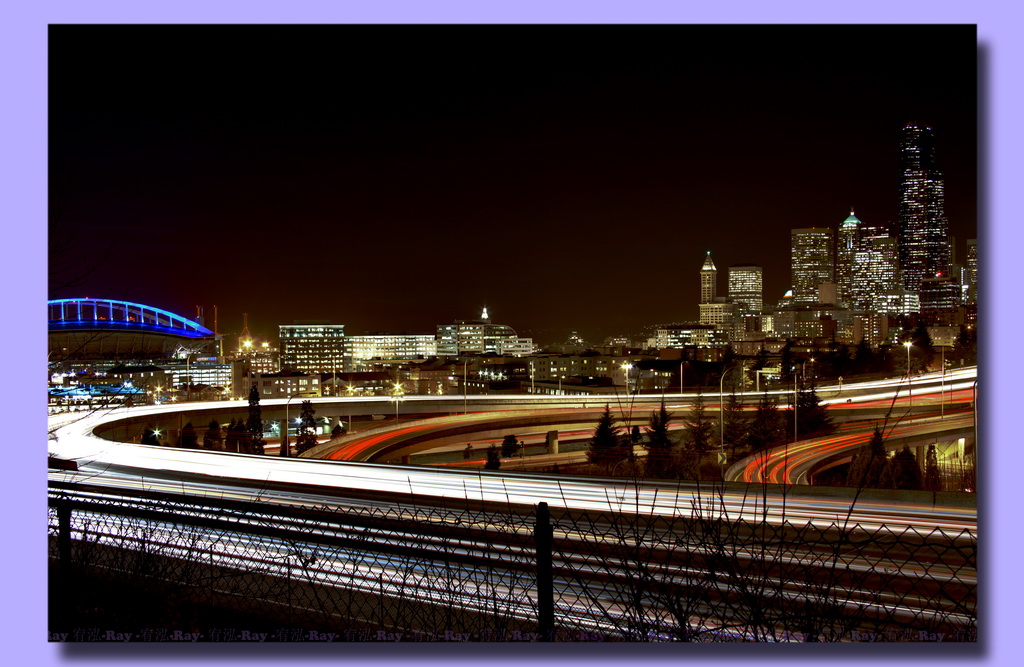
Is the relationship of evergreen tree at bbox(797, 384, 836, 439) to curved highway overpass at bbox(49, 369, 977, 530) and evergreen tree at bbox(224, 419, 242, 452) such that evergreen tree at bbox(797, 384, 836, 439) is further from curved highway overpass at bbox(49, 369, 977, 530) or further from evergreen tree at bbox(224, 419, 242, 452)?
evergreen tree at bbox(224, 419, 242, 452)

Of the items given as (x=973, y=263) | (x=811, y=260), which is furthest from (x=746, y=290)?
(x=973, y=263)

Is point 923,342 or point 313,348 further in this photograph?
point 313,348

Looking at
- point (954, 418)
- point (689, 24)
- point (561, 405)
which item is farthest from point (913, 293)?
point (561, 405)

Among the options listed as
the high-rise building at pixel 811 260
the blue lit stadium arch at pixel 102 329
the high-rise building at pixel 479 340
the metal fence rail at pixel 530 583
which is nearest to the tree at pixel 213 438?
the blue lit stadium arch at pixel 102 329

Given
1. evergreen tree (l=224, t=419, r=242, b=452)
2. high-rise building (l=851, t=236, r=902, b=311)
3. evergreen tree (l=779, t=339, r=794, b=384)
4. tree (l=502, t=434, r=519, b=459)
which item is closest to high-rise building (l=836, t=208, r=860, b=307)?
high-rise building (l=851, t=236, r=902, b=311)

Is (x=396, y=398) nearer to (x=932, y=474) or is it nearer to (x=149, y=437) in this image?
(x=149, y=437)

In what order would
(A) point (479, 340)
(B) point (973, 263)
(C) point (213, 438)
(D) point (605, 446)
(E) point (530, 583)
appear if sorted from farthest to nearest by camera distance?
(A) point (479, 340) < (C) point (213, 438) < (D) point (605, 446) < (B) point (973, 263) < (E) point (530, 583)
